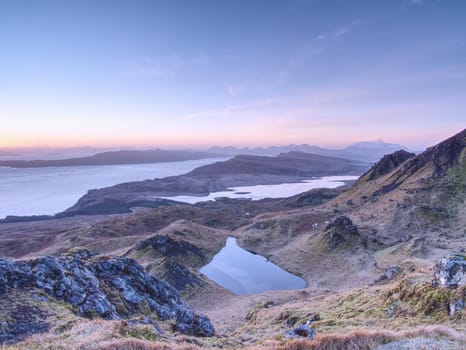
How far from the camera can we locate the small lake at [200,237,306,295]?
56.2 metres

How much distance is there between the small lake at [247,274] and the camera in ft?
184

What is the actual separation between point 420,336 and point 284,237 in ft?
230

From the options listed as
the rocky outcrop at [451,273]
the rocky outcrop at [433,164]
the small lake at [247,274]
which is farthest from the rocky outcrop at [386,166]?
the rocky outcrop at [451,273]

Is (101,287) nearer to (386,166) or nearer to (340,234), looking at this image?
(340,234)

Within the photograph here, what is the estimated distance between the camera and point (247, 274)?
6269cm

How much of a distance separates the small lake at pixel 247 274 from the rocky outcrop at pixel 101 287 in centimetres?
3195

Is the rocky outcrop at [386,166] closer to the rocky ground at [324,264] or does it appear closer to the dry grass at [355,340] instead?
the rocky ground at [324,264]

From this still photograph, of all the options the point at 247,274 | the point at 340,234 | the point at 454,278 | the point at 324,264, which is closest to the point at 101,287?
the point at 454,278

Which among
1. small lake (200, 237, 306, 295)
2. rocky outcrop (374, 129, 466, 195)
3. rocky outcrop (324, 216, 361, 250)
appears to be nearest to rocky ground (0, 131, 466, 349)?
rocky outcrop (324, 216, 361, 250)

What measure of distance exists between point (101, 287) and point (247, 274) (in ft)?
145

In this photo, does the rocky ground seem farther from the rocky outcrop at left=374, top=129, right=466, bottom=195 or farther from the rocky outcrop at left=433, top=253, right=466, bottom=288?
the rocky outcrop at left=374, top=129, right=466, bottom=195

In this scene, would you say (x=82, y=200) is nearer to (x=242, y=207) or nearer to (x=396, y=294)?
(x=242, y=207)

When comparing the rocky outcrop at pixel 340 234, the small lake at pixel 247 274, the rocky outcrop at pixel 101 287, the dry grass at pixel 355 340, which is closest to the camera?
the dry grass at pixel 355 340

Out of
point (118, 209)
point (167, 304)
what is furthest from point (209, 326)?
point (118, 209)
